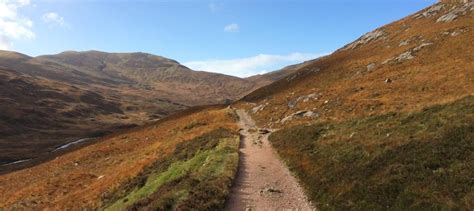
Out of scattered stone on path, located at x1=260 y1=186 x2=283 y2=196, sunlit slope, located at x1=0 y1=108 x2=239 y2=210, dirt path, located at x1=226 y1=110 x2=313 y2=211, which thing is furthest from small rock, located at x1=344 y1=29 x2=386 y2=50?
scattered stone on path, located at x1=260 y1=186 x2=283 y2=196

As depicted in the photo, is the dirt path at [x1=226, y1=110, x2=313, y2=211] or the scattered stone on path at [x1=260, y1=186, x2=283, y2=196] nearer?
the dirt path at [x1=226, y1=110, x2=313, y2=211]

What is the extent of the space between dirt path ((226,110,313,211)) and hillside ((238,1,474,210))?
0.81 meters

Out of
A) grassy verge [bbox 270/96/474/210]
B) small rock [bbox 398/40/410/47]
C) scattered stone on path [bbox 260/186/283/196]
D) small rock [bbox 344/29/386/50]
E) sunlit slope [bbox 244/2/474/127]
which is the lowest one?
scattered stone on path [bbox 260/186/283/196]

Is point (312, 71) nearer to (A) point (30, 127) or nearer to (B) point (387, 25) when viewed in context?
(B) point (387, 25)

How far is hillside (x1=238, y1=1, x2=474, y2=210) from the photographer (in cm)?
1864

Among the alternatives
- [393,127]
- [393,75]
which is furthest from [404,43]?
[393,127]

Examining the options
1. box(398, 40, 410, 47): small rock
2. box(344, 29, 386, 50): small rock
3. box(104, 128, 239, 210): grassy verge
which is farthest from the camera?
box(344, 29, 386, 50): small rock

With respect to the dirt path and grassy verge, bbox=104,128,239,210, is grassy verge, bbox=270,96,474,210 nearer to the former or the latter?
the dirt path

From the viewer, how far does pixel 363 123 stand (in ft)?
109

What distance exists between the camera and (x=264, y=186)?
2344cm

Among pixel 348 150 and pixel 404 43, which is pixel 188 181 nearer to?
pixel 348 150

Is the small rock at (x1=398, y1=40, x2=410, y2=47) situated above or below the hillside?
above

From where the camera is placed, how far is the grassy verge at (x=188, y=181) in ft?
67.9

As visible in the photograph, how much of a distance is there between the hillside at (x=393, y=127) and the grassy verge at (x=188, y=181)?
14.9 ft
